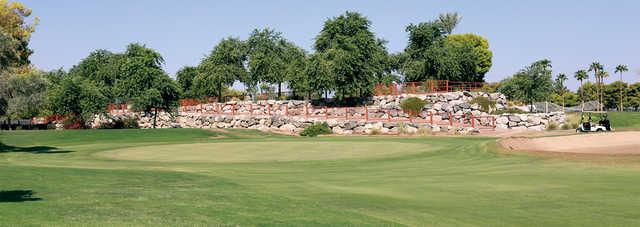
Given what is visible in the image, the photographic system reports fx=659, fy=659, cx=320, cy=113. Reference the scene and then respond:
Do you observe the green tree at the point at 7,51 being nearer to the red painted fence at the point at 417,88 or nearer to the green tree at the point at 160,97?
the green tree at the point at 160,97

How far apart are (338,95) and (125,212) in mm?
69489

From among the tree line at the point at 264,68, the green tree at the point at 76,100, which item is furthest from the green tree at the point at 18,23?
the green tree at the point at 76,100

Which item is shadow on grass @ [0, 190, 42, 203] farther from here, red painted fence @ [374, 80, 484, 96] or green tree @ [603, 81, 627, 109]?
green tree @ [603, 81, 627, 109]

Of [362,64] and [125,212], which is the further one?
[362,64]

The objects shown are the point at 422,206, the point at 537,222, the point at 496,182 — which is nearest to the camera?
the point at 537,222

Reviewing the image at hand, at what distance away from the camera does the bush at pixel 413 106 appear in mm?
69938

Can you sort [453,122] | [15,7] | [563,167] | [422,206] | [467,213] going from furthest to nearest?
[15,7] < [453,122] < [563,167] < [422,206] < [467,213]

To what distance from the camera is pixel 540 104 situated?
338 ft

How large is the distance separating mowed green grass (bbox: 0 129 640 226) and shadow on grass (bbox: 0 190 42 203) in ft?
0.83

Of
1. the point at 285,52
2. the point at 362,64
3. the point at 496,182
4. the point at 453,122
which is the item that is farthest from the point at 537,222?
the point at 285,52

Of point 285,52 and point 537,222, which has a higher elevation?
point 285,52

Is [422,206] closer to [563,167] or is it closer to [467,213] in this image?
[467,213]

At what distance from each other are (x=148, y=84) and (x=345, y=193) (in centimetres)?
6432

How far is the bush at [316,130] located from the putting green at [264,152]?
→ 78.5ft
